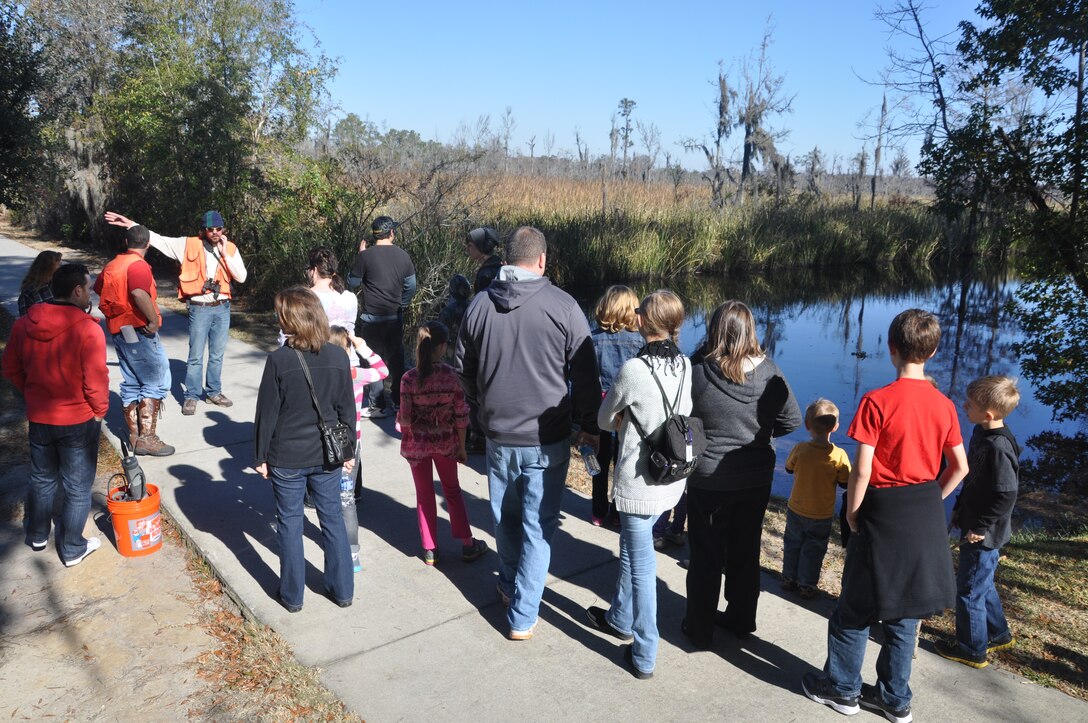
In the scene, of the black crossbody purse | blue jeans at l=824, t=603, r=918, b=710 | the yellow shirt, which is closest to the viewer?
blue jeans at l=824, t=603, r=918, b=710

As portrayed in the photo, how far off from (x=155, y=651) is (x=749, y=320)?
3.11 m

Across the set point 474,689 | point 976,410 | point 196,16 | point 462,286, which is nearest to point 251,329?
point 462,286

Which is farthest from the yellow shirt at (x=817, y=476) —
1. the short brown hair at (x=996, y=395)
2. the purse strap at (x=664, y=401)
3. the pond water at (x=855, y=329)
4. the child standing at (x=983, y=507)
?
the pond water at (x=855, y=329)

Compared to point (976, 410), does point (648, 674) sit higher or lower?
lower

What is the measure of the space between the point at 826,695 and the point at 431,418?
2.34 m

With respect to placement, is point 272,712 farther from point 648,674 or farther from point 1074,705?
point 1074,705

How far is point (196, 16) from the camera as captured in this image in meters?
14.6

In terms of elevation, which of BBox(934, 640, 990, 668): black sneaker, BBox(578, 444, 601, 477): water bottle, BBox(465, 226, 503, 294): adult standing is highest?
BBox(465, 226, 503, 294): adult standing

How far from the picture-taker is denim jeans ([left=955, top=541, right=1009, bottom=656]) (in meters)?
3.54

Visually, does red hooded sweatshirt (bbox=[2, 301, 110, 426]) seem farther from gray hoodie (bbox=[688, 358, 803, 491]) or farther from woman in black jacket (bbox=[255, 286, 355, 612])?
gray hoodie (bbox=[688, 358, 803, 491])

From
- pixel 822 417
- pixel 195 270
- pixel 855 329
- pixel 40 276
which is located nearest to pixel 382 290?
pixel 195 270

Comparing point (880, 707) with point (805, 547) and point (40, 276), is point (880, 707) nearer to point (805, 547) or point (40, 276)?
point (805, 547)

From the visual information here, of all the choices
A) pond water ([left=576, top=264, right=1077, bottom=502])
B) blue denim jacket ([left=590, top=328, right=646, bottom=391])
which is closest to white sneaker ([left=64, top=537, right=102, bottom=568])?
blue denim jacket ([left=590, top=328, right=646, bottom=391])

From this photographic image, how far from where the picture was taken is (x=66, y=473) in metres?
4.35
